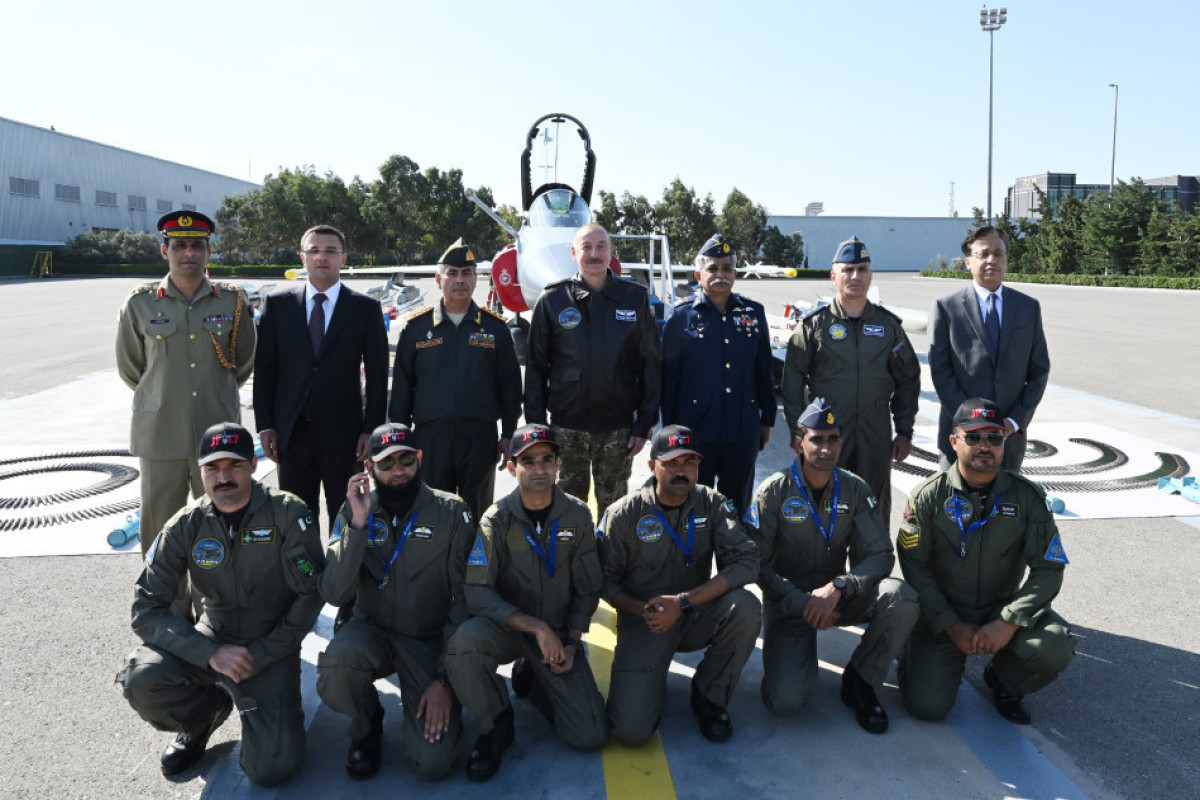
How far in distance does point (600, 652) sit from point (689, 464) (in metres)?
1.28

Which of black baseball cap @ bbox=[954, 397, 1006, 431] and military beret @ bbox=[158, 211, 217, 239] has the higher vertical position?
military beret @ bbox=[158, 211, 217, 239]

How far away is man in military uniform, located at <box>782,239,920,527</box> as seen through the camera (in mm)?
4383

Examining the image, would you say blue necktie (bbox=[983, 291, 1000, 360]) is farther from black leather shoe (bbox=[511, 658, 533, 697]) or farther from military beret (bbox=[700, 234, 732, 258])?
black leather shoe (bbox=[511, 658, 533, 697])

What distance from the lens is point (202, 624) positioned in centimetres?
352

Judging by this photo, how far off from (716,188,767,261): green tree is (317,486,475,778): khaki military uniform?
60324mm

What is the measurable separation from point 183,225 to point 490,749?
3048 millimetres

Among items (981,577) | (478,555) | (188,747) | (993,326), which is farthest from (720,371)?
(188,747)

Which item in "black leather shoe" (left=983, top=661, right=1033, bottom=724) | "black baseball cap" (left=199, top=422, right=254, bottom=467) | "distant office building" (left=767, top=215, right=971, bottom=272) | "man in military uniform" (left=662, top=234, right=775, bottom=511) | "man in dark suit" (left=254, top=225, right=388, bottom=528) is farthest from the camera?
"distant office building" (left=767, top=215, right=971, bottom=272)

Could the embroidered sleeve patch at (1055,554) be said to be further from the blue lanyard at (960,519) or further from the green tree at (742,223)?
the green tree at (742,223)

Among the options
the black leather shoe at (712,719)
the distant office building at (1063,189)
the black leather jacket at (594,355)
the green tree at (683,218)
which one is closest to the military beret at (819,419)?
the black leather jacket at (594,355)

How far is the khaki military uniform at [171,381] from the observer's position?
4.14 metres

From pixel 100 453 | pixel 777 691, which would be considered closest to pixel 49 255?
pixel 100 453

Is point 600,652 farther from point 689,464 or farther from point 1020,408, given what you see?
point 1020,408

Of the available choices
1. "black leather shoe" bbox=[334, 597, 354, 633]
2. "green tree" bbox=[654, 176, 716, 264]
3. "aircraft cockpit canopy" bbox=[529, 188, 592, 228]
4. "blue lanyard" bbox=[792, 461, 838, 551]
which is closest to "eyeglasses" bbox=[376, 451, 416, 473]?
"black leather shoe" bbox=[334, 597, 354, 633]
